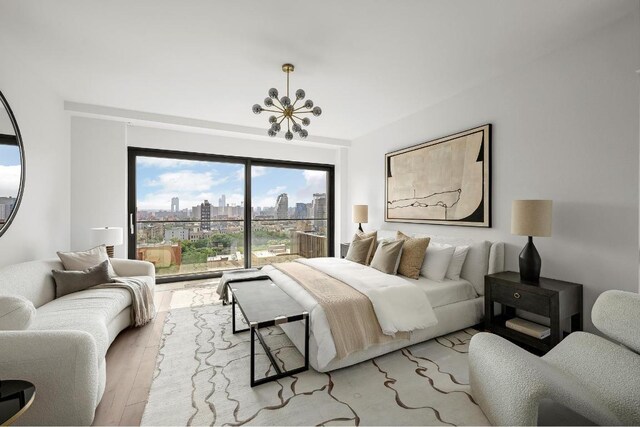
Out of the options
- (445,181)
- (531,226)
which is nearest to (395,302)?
(531,226)

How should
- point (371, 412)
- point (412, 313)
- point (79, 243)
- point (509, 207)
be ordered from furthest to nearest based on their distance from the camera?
point (79, 243)
point (509, 207)
point (412, 313)
point (371, 412)

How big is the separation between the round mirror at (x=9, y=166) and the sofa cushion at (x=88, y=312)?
846mm

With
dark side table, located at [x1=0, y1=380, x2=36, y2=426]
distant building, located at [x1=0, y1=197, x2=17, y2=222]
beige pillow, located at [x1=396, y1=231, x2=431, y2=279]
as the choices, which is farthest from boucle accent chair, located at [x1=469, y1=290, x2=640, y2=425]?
distant building, located at [x1=0, y1=197, x2=17, y2=222]

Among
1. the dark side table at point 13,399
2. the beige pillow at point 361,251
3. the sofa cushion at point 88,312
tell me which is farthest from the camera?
the beige pillow at point 361,251

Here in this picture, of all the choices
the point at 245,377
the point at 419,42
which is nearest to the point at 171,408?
the point at 245,377

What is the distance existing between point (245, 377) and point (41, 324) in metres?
1.47

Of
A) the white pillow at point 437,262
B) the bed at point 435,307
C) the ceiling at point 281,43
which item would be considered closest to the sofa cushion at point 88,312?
the bed at point 435,307

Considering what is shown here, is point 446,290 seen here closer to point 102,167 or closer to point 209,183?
point 209,183

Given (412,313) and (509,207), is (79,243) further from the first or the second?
(509,207)

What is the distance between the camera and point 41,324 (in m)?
1.96

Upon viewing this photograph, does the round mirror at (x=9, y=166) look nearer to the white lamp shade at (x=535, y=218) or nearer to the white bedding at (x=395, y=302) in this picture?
the white bedding at (x=395, y=302)

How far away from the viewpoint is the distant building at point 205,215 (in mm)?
5000

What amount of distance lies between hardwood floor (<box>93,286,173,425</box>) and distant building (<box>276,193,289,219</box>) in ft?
9.42

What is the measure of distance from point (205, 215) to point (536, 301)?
187 inches
